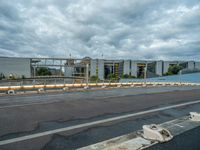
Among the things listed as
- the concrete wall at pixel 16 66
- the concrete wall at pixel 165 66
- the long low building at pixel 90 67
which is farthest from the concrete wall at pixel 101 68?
the concrete wall at pixel 165 66

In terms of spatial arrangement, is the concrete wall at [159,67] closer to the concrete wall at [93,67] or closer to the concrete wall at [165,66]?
the concrete wall at [165,66]

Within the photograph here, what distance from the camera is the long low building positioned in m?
80.8

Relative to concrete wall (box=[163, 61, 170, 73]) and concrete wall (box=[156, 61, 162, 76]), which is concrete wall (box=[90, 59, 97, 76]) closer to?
concrete wall (box=[156, 61, 162, 76])

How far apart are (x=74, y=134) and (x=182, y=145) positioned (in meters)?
2.58

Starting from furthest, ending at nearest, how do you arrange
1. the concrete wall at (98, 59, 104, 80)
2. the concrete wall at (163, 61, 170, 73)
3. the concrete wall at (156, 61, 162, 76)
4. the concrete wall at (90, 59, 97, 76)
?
the concrete wall at (163, 61, 170, 73)
the concrete wall at (156, 61, 162, 76)
the concrete wall at (98, 59, 104, 80)
the concrete wall at (90, 59, 97, 76)

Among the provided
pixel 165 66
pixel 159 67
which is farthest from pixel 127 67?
pixel 165 66

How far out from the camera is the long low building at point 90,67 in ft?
265

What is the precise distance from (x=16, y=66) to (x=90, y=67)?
3464cm

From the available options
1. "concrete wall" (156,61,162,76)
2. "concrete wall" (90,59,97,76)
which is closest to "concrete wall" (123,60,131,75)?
"concrete wall" (156,61,162,76)

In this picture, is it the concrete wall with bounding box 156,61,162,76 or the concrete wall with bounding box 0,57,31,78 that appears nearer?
the concrete wall with bounding box 0,57,31,78

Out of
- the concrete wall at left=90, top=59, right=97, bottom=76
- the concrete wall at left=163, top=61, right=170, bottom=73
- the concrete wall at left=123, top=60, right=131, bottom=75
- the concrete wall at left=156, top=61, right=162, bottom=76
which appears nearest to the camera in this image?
the concrete wall at left=90, top=59, right=97, bottom=76

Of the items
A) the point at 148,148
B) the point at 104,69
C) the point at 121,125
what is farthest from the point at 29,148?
the point at 104,69

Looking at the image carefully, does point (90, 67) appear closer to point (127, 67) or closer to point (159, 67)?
point (127, 67)

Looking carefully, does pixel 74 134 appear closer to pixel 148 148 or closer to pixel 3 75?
pixel 148 148
